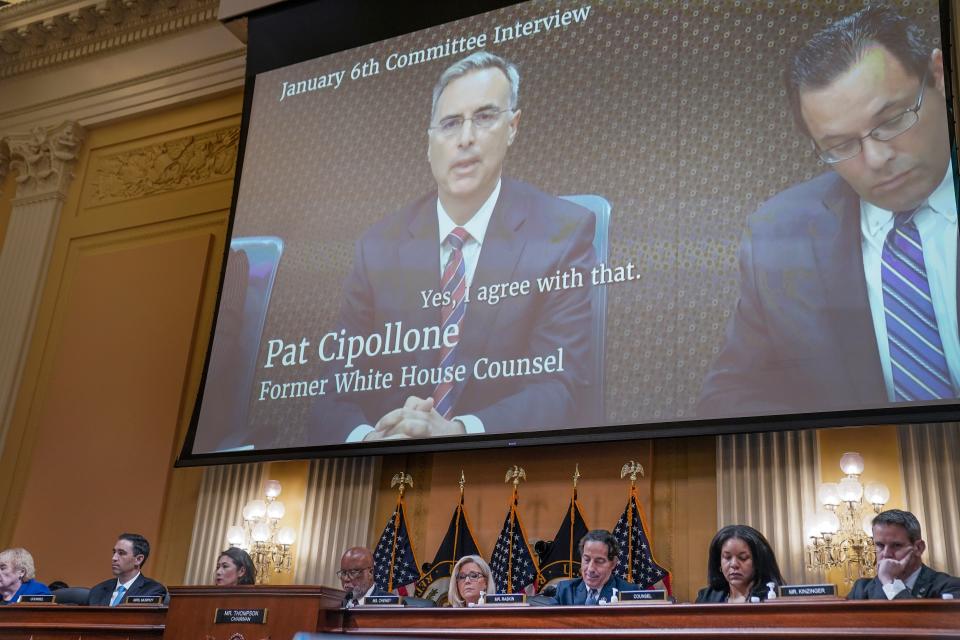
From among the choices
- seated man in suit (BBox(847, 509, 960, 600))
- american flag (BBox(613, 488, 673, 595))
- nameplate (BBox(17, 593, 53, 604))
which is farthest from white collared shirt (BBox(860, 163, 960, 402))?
nameplate (BBox(17, 593, 53, 604))

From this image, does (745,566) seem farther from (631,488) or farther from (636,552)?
(631,488)

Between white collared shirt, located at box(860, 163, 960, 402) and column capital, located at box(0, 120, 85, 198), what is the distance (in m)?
6.87

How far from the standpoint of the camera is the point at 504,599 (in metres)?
4.12

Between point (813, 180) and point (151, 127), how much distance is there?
5898 mm

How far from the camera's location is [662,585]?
18.7 ft

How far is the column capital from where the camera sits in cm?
950

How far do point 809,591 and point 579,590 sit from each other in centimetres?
146

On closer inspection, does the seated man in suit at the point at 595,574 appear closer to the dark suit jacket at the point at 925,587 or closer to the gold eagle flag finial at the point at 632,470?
the dark suit jacket at the point at 925,587

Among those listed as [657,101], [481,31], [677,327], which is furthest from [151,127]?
[677,327]

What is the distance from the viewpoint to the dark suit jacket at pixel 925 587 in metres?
4.15

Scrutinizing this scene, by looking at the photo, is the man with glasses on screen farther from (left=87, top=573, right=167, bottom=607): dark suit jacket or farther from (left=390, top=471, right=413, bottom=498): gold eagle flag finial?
(left=87, top=573, right=167, bottom=607): dark suit jacket

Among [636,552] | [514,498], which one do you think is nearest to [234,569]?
[514,498]

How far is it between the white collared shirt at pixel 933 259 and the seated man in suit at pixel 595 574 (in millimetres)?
1455

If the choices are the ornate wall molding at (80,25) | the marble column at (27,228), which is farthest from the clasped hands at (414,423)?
the ornate wall molding at (80,25)
